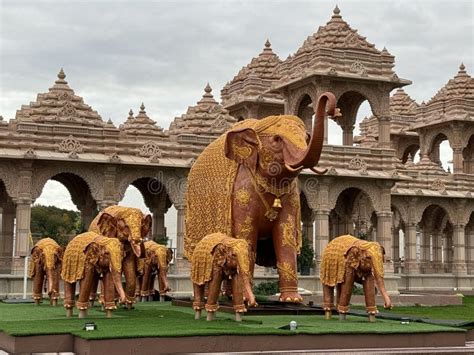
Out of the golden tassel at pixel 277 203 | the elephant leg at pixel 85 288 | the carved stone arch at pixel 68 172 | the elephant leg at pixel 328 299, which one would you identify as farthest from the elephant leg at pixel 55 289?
the carved stone arch at pixel 68 172

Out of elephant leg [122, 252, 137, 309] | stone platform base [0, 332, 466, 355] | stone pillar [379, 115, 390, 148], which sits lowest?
stone platform base [0, 332, 466, 355]

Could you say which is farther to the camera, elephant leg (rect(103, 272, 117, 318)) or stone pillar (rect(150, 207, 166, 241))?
stone pillar (rect(150, 207, 166, 241))

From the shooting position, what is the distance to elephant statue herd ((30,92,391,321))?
12.3 meters

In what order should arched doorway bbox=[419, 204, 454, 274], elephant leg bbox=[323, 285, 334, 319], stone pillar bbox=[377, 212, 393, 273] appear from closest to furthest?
elephant leg bbox=[323, 285, 334, 319]
stone pillar bbox=[377, 212, 393, 273]
arched doorway bbox=[419, 204, 454, 274]

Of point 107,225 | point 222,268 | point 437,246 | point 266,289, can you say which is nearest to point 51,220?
point 437,246

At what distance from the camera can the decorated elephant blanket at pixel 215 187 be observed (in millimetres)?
13859

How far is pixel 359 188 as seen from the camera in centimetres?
2734

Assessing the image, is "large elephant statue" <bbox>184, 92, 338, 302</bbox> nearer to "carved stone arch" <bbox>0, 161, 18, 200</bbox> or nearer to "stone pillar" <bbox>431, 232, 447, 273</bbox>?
"carved stone arch" <bbox>0, 161, 18, 200</bbox>

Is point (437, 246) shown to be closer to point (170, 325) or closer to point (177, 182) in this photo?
point (177, 182)

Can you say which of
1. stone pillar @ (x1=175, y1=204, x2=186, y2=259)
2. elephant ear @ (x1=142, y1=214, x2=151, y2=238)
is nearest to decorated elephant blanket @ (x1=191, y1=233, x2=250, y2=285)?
elephant ear @ (x1=142, y1=214, x2=151, y2=238)

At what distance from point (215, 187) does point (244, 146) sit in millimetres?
1160

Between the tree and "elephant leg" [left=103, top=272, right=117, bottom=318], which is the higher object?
the tree

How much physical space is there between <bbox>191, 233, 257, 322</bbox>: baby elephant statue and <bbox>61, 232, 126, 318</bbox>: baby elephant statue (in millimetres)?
1266

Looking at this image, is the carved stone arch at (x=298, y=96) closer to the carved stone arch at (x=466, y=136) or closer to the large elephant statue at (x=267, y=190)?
the carved stone arch at (x=466, y=136)
